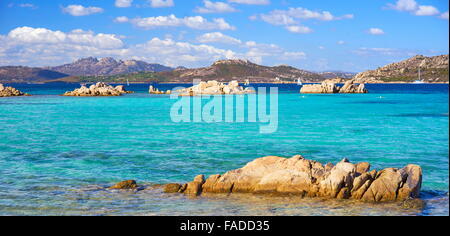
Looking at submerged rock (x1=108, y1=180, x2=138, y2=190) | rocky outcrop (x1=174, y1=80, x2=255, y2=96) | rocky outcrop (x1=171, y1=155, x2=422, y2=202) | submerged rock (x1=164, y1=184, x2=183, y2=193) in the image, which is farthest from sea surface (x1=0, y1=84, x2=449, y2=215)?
rocky outcrop (x1=174, y1=80, x2=255, y2=96)

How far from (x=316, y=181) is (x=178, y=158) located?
9779mm

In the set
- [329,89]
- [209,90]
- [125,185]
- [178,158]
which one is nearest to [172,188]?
[125,185]

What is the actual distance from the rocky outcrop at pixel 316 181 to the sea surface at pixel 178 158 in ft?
1.82

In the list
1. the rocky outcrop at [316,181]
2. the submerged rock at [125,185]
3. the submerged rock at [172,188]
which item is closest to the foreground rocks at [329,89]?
the rocky outcrop at [316,181]

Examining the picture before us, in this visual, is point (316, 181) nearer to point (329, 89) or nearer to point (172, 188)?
point (172, 188)

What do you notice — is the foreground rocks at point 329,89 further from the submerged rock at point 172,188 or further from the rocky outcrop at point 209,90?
the submerged rock at point 172,188

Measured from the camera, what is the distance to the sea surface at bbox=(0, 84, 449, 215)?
1545cm

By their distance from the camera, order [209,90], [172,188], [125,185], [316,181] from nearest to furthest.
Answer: [316,181], [172,188], [125,185], [209,90]

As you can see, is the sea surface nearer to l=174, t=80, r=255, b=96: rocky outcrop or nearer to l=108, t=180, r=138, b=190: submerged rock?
l=108, t=180, r=138, b=190: submerged rock

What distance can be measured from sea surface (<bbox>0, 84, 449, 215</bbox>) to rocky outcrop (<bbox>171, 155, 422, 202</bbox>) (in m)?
0.55

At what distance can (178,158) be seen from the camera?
24.9m

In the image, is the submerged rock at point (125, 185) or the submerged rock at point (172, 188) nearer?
the submerged rock at point (172, 188)

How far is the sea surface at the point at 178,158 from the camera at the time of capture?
50.7ft

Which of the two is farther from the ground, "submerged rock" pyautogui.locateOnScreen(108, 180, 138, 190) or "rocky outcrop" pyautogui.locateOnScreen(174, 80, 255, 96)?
"rocky outcrop" pyautogui.locateOnScreen(174, 80, 255, 96)
